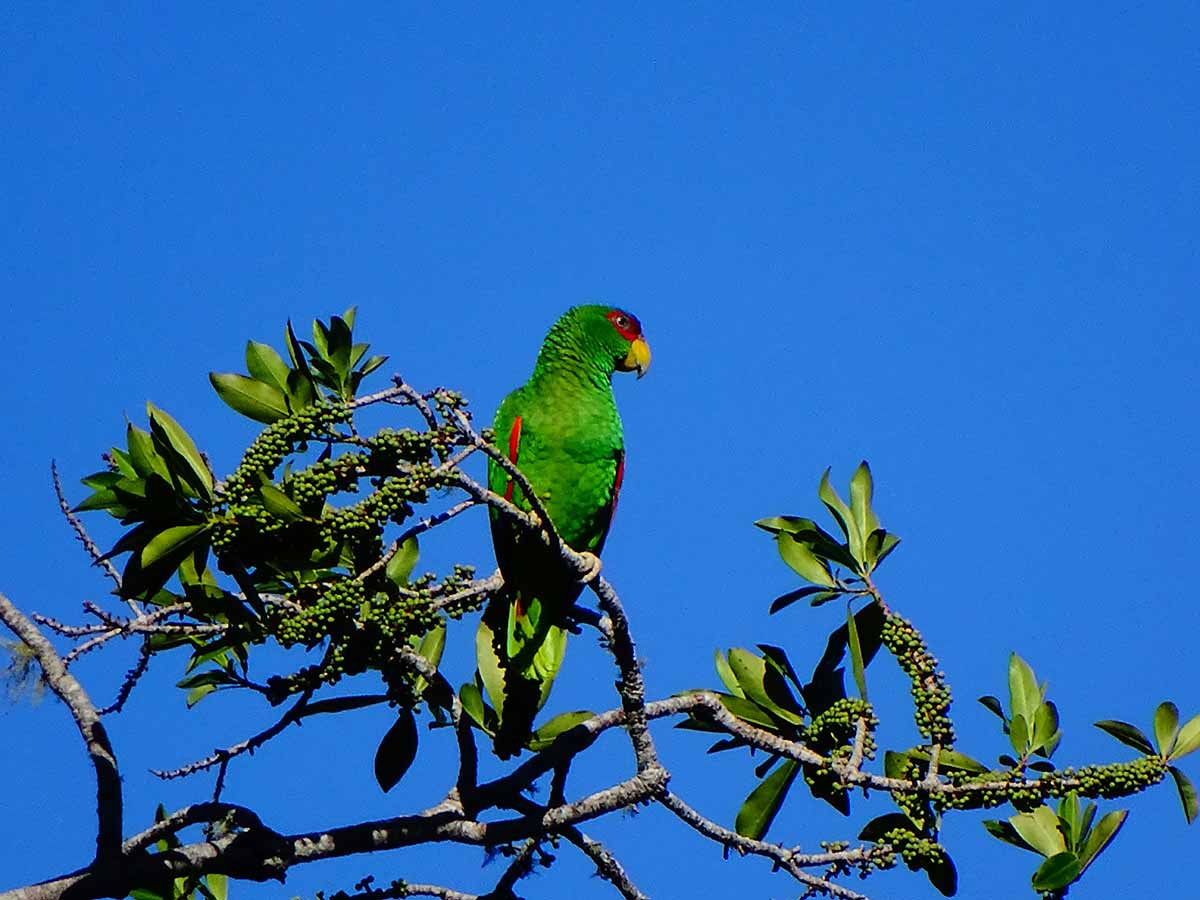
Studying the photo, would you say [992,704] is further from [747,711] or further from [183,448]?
[183,448]

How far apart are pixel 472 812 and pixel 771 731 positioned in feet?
3.51

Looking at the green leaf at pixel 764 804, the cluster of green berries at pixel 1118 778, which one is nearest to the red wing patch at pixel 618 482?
the green leaf at pixel 764 804

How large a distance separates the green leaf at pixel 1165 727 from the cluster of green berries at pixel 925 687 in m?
0.63

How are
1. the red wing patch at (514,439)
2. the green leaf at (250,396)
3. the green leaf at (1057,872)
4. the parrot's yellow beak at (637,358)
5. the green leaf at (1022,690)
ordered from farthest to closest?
the parrot's yellow beak at (637,358) → the red wing patch at (514,439) → the green leaf at (1022,690) → the green leaf at (250,396) → the green leaf at (1057,872)

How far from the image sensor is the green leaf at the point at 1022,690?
4.23m

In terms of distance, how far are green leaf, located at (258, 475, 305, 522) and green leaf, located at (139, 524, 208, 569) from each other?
0.24 meters

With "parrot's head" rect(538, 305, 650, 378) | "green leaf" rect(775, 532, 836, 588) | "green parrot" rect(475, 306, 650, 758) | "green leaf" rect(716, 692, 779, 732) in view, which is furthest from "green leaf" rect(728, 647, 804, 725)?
"parrot's head" rect(538, 305, 650, 378)

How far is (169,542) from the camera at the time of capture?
375 cm

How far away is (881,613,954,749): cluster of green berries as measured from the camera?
3961mm

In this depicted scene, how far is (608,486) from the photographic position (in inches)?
226

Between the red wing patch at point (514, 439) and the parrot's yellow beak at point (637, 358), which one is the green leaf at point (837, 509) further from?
the parrot's yellow beak at point (637, 358)

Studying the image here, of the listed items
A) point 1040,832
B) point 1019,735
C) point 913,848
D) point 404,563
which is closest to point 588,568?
point 404,563

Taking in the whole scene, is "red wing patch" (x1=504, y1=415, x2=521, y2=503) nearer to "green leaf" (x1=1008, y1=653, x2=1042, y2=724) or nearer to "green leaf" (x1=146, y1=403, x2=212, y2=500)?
"green leaf" (x1=146, y1=403, x2=212, y2=500)

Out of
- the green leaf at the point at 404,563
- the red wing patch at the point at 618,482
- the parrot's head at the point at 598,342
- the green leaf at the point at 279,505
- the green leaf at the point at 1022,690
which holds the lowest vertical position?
the green leaf at the point at 1022,690
